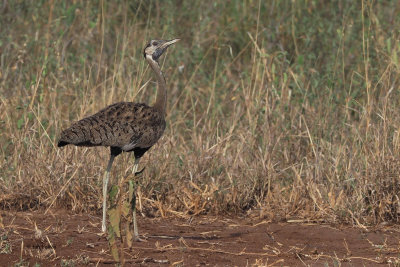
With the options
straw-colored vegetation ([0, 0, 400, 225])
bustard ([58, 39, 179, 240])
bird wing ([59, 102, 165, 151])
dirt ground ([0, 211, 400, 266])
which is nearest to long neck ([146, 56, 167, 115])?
bustard ([58, 39, 179, 240])

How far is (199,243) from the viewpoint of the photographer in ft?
17.5

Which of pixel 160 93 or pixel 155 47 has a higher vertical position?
pixel 155 47

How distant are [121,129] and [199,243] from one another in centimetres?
89

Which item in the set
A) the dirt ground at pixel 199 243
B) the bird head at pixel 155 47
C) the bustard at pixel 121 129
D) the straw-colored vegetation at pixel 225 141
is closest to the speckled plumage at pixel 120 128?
the bustard at pixel 121 129

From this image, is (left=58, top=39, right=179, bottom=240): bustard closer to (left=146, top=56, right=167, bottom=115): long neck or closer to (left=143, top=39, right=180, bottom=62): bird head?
(left=146, top=56, right=167, bottom=115): long neck

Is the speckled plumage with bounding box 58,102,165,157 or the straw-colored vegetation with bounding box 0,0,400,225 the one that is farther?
the straw-colored vegetation with bounding box 0,0,400,225

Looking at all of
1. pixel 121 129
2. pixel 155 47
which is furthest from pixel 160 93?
pixel 121 129

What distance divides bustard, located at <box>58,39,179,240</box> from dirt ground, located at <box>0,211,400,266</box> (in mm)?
346

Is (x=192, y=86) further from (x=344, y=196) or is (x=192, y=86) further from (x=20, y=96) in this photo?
(x=344, y=196)

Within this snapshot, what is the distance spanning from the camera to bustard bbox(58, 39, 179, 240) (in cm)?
503

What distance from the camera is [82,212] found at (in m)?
6.16

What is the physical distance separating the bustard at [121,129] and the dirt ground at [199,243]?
1.13ft

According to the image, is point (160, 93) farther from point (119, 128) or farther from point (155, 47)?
point (119, 128)

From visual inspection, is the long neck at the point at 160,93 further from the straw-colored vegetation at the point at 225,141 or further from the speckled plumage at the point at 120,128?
the straw-colored vegetation at the point at 225,141
